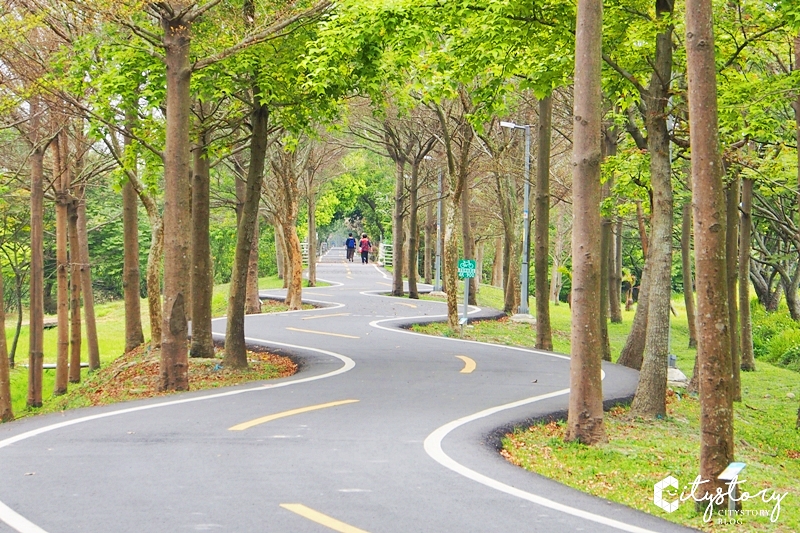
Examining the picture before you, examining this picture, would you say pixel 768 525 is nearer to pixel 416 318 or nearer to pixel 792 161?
pixel 792 161

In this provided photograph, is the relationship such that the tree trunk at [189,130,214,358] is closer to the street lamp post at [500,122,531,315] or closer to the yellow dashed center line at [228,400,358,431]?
the yellow dashed center line at [228,400,358,431]

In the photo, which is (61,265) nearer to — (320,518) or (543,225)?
(543,225)

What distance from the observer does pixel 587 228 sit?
994 centimetres

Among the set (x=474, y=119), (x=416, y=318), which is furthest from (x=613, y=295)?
(x=474, y=119)

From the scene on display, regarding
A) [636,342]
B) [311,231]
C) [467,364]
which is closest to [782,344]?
[636,342]

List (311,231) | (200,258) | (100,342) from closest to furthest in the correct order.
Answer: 1. (200,258)
2. (100,342)
3. (311,231)

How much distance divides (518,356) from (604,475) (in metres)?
10.1

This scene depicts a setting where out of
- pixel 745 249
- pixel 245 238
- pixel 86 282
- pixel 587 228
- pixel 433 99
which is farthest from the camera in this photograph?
pixel 86 282

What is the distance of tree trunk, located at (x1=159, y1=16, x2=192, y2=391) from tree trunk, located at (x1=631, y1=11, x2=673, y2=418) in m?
7.39

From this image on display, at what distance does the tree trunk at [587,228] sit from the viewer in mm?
9883

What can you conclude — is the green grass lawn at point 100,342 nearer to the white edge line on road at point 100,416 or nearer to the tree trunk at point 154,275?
the tree trunk at point 154,275

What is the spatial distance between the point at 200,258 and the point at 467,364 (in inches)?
234

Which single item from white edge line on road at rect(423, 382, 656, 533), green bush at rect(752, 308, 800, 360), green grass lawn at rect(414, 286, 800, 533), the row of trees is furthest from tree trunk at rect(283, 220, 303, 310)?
white edge line on road at rect(423, 382, 656, 533)

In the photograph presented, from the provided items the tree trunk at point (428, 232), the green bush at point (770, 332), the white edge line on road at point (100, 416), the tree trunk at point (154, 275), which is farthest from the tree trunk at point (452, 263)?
the tree trunk at point (428, 232)
